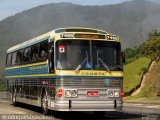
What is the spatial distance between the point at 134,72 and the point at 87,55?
109ft

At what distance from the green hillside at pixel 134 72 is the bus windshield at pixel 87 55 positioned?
28.0 meters

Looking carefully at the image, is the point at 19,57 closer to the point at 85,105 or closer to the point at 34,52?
the point at 34,52

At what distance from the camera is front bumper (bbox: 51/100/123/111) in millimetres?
18750

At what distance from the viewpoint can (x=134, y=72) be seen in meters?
52.1

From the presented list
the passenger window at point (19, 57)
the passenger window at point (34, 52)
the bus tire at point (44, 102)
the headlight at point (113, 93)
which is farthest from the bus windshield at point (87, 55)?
the passenger window at point (19, 57)

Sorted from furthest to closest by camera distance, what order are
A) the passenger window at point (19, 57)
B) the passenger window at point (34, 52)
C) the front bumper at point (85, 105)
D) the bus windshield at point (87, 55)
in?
the passenger window at point (19, 57) → the passenger window at point (34, 52) → the bus windshield at point (87, 55) → the front bumper at point (85, 105)

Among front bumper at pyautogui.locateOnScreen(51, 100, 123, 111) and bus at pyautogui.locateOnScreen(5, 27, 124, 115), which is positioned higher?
bus at pyautogui.locateOnScreen(5, 27, 124, 115)

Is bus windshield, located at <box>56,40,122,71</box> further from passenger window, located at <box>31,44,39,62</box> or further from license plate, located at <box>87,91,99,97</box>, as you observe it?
passenger window, located at <box>31,44,39,62</box>

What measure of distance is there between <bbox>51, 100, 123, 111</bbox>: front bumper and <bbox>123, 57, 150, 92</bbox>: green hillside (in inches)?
1117

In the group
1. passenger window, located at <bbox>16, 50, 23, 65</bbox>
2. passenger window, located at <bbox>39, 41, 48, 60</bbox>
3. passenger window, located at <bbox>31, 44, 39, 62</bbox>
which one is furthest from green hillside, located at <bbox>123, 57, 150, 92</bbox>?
passenger window, located at <bbox>39, 41, 48, 60</bbox>

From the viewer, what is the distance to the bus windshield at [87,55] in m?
19.1

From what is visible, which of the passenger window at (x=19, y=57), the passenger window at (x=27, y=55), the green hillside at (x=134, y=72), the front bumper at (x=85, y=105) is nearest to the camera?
the front bumper at (x=85, y=105)

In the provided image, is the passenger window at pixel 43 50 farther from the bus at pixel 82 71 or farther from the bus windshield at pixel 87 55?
the bus windshield at pixel 87 55

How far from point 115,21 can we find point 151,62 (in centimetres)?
11954
